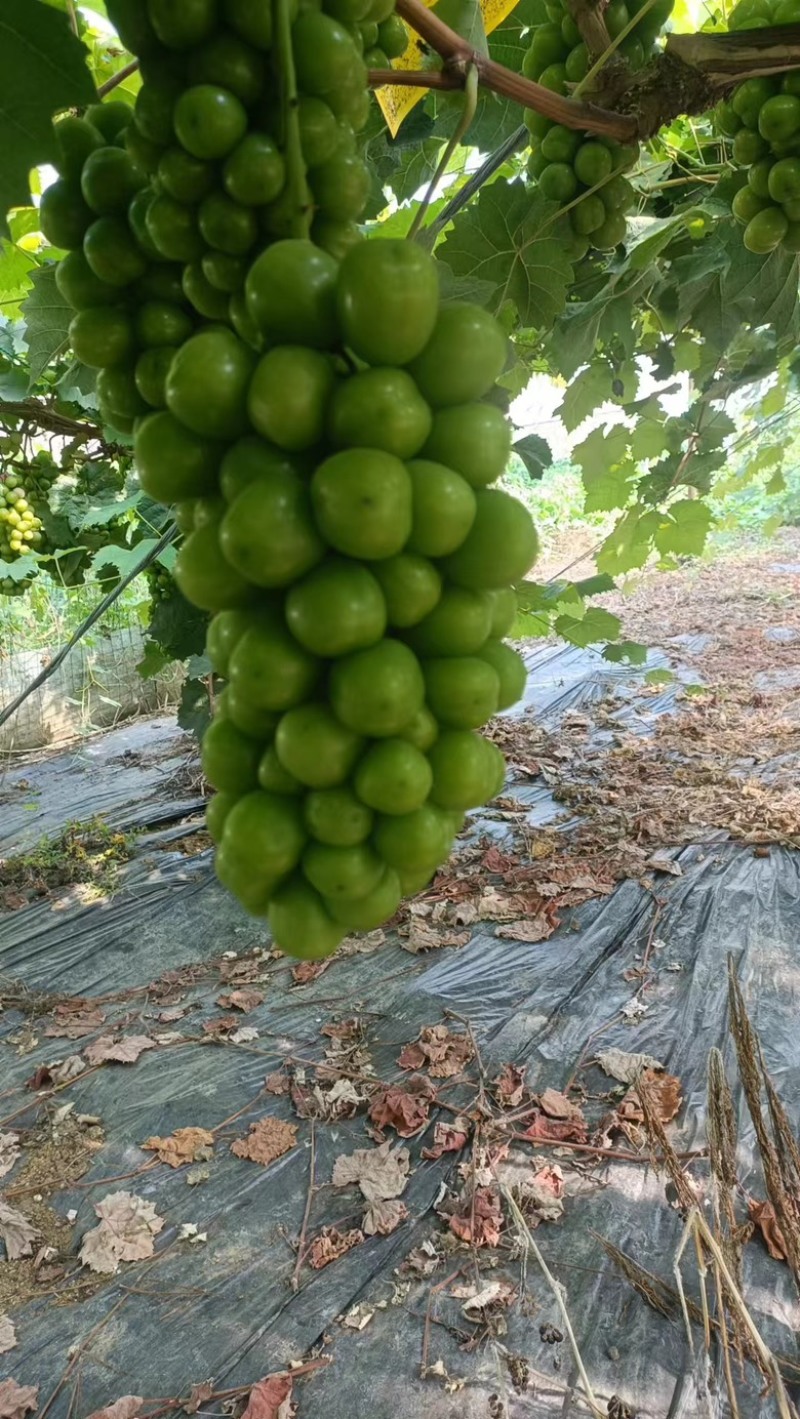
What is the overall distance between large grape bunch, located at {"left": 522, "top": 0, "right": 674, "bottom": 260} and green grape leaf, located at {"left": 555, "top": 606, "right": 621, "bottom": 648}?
7.00 feet

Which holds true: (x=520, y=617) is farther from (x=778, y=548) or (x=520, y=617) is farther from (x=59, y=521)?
(x=778, y=548)

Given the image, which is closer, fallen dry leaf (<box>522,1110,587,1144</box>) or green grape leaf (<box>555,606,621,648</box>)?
fallen dry leaf (<box>522,1110,587,1144</box>)

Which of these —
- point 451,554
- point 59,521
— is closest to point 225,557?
point 451,554

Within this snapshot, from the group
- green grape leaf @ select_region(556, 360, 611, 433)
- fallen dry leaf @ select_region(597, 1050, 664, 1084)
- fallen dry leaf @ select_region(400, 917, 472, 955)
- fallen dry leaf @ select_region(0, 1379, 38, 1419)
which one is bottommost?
fallen dry leaf @ select_region(0, 1379, 38, 1419)

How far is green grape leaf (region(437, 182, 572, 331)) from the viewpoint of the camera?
2.14 m

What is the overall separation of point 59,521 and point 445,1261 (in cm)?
423

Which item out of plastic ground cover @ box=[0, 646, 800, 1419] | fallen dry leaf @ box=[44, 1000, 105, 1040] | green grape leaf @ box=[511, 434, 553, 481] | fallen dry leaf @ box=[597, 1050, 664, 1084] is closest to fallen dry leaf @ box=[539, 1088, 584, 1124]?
plastic ground cover @ box=[0, 646, 800, 1419]

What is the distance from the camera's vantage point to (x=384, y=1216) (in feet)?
11.4

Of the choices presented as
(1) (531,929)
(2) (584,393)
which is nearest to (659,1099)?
(1) (531,929)

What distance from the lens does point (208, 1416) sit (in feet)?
9.40

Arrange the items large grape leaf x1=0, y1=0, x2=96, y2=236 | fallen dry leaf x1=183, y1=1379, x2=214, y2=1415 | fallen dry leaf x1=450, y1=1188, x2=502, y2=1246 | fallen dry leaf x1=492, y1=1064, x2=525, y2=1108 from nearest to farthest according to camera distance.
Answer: large grape leaf x1=0, y1=0, x2=96, y2=236, fallen dry leaf x1=183, y1=1379, x2=214, y2=1415, fallen dry leaf x1=450, y1=1188, x2=502, y2=1246, fallen dry leaf x1=492, y1=1064, x2=525, y2=1108

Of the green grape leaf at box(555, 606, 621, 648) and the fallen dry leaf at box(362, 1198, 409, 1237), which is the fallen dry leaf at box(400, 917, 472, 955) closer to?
the fallen dry leaf at box(362, 1198, 409, 1237)

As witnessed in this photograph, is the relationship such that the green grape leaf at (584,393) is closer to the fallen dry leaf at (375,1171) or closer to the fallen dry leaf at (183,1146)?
the fallen dry leaf at (375,1171)

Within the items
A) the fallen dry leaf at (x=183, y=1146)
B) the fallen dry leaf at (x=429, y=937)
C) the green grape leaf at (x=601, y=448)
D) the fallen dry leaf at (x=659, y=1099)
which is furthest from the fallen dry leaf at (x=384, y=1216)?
the green grape leaf at (x=601, y=448)
